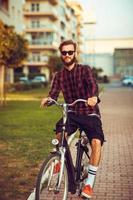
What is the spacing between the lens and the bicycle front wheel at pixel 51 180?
491cm

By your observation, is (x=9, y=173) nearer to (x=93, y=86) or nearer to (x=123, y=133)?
(x=93, y=86)

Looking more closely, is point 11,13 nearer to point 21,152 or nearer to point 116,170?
point 21,152

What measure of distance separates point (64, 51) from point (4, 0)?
44.8m

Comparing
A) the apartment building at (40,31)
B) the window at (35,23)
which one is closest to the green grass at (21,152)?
the apartment building at (40,31)

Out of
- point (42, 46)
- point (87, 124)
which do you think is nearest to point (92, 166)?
point (87, 124)

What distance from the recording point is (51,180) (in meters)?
5.09

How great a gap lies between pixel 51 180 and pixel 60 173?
0.38 ft

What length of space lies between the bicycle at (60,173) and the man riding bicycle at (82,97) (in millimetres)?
155

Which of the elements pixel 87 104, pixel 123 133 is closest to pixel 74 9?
pixel 123 133

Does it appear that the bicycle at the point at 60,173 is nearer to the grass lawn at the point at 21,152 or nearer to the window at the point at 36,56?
the grass lawn at the point at 21,152

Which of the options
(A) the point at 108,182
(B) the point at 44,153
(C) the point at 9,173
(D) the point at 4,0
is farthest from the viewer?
(D) the point at 4,0

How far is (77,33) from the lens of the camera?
12581 centimetres

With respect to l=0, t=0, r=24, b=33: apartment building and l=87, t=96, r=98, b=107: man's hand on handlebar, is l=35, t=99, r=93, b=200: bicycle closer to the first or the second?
l=87, t=96, r=98, b=107: man's hand on handlebar

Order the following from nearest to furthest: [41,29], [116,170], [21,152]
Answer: [116,170]
[21,152]
[41,29]
